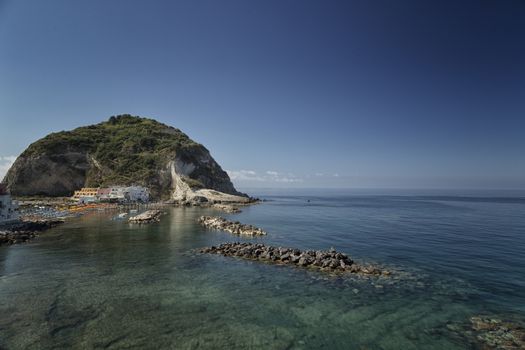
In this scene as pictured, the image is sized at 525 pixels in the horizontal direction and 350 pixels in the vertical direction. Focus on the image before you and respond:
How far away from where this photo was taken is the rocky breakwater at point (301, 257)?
86.8 ft

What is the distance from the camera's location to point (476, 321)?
16.7m

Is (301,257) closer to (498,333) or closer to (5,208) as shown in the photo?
(498,333)

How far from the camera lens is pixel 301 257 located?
29.3 meters

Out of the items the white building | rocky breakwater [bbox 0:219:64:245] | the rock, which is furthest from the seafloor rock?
the white building

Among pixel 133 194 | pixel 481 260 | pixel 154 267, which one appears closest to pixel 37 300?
pixel 154 267

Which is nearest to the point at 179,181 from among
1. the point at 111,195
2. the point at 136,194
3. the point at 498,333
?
the point at 136,194

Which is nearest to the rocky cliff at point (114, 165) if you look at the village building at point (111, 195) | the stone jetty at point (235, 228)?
A: the village building at point (111, 195)

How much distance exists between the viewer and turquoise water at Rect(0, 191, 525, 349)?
47.8 ft

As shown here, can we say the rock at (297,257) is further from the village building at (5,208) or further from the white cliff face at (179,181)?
the white cliff face at (179,181)

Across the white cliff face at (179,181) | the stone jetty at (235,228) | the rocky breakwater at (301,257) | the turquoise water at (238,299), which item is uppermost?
the white cliff face at (179,181)

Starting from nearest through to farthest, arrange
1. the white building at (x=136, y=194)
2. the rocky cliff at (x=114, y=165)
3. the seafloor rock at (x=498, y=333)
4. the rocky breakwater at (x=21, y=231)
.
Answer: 1. the seafloor rock at (x=498, y=333)
2. the rocky breakwater at (x=21, y=231)
3. the white building at (x=136, y=194)
4. the rocky cliff at (x=114, y=165)

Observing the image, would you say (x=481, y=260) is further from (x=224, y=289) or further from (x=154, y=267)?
(x=154, y=267)

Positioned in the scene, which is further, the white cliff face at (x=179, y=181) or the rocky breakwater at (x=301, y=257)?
the white cliff face at (x=179, y=181)

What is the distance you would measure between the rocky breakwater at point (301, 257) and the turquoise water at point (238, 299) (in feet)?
5.74
